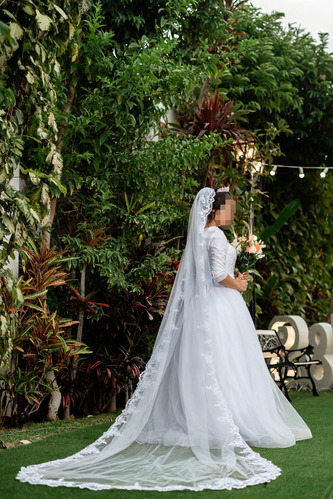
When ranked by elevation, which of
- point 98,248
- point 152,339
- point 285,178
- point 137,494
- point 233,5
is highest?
point 233,5

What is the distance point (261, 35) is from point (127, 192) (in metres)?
4.91

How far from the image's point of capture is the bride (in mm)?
3652

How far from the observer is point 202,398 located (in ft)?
14.1

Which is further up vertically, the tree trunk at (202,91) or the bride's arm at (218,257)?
the tree trunk at (202,91)

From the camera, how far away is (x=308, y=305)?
38.2 feet

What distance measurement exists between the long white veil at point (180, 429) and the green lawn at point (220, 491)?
71 mm

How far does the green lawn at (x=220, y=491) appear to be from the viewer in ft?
10.5

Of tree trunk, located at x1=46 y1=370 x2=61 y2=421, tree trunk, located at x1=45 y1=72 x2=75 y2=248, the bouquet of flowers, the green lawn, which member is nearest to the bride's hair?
the bouquet of flowers

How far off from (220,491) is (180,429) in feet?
3.35

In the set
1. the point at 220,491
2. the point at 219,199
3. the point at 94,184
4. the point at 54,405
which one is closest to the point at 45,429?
the point at 54,405

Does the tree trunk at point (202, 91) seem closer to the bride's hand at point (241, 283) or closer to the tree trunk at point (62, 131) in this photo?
the tree trunk at point (62, 131)

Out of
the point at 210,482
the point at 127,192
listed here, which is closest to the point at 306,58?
the point at 127,192

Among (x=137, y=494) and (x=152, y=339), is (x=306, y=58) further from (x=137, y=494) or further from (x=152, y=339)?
(x=137, y=494)

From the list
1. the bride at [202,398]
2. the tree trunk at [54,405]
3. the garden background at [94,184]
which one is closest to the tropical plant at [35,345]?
the garden background at [94,184]
